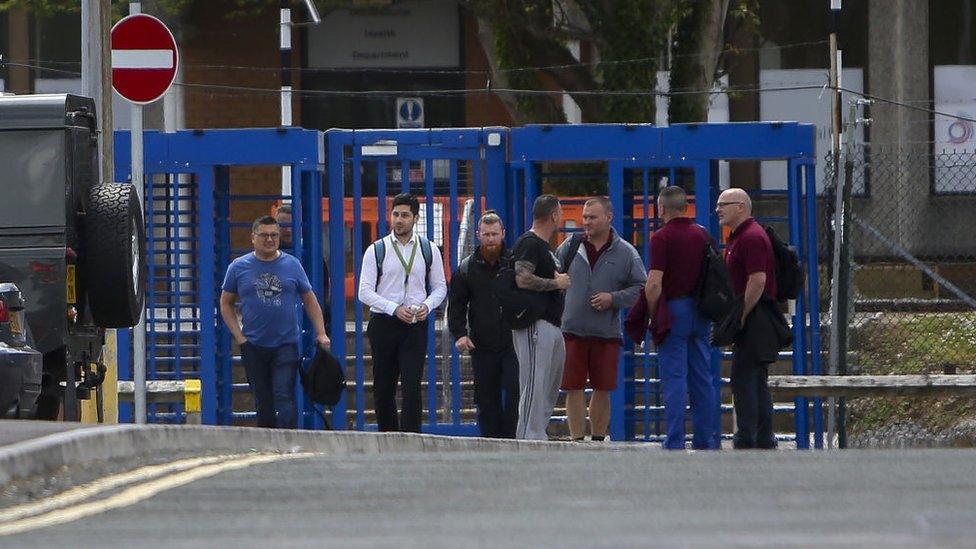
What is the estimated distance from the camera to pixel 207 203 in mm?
13117

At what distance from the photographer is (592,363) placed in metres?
12.3

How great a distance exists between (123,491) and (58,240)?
4256 mm

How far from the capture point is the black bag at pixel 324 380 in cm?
1239

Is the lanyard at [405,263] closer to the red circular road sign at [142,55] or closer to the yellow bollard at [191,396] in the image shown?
the yellow bollard at [191,396]

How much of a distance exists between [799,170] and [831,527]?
768cm

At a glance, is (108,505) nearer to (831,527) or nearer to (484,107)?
(831,527)

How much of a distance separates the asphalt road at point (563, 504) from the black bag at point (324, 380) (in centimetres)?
461

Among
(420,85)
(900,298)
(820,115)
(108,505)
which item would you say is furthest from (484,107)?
(108,505)

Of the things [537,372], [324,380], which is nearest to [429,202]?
[324,380]

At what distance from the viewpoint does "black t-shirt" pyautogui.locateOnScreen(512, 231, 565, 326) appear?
11922mm

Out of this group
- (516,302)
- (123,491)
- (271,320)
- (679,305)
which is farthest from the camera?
(271,320)

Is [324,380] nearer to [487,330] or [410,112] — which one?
[487,330]

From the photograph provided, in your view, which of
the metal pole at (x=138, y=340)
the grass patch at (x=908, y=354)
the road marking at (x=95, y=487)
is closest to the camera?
the road marking at (x=95, y=487)

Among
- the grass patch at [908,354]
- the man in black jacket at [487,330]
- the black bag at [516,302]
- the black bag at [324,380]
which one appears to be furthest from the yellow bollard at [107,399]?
the grass patch at [908,354]
